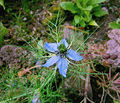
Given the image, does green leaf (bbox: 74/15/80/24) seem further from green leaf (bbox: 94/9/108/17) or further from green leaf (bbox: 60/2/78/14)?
green leaf (bbox: 94/9/108/17)

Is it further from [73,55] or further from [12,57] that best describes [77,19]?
[12,57]

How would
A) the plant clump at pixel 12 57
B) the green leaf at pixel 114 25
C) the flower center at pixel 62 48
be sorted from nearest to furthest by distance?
the flower center at pixel 62 48
the plant clump at pixel 12 57
the green leaf at pixel 114 25

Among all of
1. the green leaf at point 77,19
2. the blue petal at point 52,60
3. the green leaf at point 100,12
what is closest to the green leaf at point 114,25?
the green leaf at point 100,12

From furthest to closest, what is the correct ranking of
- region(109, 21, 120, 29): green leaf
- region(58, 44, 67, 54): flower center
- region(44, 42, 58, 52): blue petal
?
region(109, 21, 120, 29): green leaf
region(44, 42, 58, 52): blue petal
region(58, 44, 67, 54): flower center

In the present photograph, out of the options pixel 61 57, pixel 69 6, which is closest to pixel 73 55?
pixel 61 57

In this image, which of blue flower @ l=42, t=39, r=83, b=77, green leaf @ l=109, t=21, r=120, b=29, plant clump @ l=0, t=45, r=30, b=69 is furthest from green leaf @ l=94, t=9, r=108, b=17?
plant clump @ l=0, t=45, r=30, b=69

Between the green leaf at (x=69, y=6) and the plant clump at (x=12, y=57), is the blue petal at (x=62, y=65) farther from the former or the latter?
the green leaf at (x=69, y=6)

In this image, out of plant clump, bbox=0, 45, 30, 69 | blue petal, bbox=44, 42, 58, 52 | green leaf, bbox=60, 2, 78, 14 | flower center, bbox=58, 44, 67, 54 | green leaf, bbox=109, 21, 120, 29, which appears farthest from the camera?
green leaf, bbox=60, 2, 78, 14

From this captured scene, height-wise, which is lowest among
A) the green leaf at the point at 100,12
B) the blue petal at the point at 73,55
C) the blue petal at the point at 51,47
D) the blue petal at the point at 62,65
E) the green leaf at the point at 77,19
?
the blue petal at the point at 62,65

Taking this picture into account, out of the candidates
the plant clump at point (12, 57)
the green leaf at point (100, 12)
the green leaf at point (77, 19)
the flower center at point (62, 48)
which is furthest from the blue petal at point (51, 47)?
the green leaf at point (100, 12)

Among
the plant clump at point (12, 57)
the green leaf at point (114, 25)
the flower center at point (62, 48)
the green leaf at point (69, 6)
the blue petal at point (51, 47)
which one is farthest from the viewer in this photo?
the green leaf at point (69, 6)

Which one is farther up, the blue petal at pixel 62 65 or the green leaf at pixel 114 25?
the green leaf at pixel 114 25

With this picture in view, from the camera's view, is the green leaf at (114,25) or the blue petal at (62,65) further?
the green leaf at (114,25)
